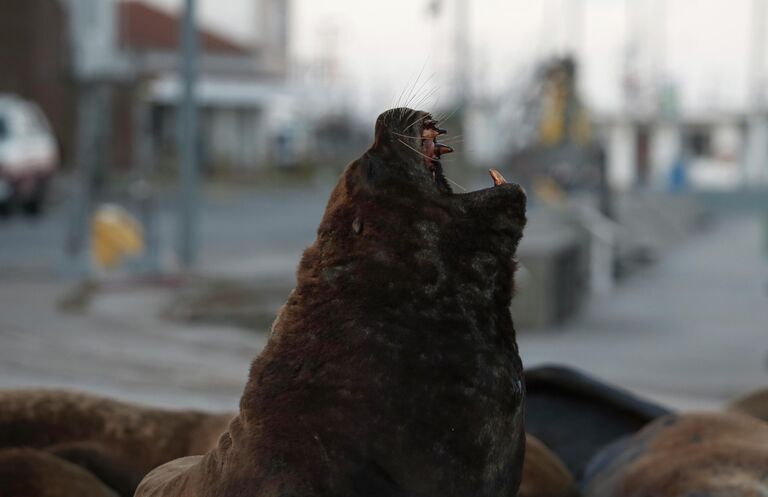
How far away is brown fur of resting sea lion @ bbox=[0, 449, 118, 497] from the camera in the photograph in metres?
3.73

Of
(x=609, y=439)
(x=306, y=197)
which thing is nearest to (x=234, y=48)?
(x=306, y=197)

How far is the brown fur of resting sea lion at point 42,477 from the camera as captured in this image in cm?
373

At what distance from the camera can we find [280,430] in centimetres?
273

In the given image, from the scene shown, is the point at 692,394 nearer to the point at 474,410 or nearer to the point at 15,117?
the point at 474,410

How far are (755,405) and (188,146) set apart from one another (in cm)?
1307

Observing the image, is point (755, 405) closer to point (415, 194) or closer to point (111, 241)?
point (415, 194)

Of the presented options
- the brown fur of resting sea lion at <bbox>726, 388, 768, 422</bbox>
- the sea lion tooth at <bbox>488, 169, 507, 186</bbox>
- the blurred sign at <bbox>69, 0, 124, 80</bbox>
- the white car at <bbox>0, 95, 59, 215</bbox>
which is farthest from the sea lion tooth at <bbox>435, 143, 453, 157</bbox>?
the white car at <bbox>0, 95, 59, 215</bbox>

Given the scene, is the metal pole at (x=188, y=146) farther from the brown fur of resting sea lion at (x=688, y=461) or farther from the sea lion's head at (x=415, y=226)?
the sea lion's head at (x=415, y=226)

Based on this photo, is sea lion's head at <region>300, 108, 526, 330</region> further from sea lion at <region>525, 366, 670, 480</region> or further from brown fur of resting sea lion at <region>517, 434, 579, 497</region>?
sea lion at <region>525, 366, 670, 480</region>

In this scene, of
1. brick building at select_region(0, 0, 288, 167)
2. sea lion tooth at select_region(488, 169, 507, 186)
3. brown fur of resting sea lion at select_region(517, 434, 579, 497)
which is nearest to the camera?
sea lion tooth at select_region(488, 169, 507, 186)

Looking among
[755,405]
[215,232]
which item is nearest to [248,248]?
[215,232]

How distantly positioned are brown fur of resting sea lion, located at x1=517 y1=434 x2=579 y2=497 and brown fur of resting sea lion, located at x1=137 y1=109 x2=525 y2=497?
175cm

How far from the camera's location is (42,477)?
3.77 metres

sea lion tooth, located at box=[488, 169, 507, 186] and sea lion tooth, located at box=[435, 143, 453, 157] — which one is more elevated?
sea lion tooth, located at box=[435, 143, 453, 157]
